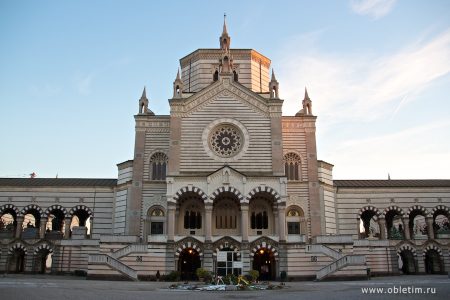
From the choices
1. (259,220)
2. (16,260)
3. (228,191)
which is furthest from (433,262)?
(16,260)

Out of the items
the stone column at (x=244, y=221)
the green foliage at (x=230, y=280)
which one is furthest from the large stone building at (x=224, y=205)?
the green foliage at (x=230, y=280)

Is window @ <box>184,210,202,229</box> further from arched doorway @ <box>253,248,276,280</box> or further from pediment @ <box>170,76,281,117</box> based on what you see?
pediment @ <box>170,76,281,117</box>

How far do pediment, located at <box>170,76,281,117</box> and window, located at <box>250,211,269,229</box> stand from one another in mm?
9403

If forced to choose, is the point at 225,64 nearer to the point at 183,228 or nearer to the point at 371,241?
the point at 183,228

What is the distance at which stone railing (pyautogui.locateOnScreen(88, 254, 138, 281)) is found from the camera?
32.9m

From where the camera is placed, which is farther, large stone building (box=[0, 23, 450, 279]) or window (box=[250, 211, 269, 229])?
window (box=[250, 211, 269, 229])

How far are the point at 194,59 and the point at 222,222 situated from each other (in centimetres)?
2108

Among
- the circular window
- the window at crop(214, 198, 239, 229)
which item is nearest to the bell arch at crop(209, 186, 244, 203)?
the window at crop(214, 198, 239, 229)

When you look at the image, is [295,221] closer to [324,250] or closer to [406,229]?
[324,250]

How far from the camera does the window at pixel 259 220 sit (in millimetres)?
38812

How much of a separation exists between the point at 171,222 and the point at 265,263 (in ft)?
29.6

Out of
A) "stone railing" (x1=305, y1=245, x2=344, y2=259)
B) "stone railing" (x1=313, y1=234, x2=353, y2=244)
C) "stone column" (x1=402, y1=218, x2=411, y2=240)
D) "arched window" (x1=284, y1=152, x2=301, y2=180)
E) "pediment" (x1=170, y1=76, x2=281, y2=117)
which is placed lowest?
"stone railing" (x1=305, y1=245, x2=344, y2=259)

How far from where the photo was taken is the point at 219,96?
135 ft

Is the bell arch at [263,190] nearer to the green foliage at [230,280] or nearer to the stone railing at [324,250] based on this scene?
the stone railing at [324,250]
